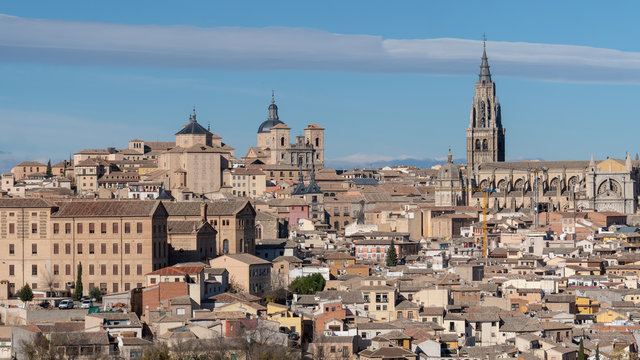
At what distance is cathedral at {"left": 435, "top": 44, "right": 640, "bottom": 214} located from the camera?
128500 millimetres

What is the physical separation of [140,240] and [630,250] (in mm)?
41704

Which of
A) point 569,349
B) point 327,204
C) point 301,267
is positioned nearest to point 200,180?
point 327,204

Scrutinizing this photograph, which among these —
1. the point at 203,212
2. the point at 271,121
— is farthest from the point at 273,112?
the point at 203,212

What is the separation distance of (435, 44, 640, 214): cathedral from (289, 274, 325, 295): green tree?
175ft

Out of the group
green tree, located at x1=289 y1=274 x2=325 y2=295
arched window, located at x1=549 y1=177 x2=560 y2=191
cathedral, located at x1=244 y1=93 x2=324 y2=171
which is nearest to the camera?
green tree, located at x1=289 y1=274 x2=325 y2=295

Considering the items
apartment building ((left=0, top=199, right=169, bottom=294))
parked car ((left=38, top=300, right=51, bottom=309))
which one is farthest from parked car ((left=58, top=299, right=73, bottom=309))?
apartment building ((left=0, top=199, right=169, bottom=294))

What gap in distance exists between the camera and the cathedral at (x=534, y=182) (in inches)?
5059

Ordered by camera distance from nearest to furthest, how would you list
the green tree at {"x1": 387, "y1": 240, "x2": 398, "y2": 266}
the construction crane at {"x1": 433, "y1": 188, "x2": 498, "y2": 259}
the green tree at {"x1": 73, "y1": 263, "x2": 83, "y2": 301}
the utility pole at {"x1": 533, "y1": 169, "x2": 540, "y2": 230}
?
the green tree at {"x1": 73, "y1": 263, "x2": 83, "y2": 301} < the green tree at {"x1": 387, "y1": 240, "x2": 398, "y2": 266} < the construction crane at {"x1": 433, "y1": 188, "x2": 498, "y2": 259} < the utility pole at {"x1": 533, "y1": 169, "x2": 540, "y2": 230}

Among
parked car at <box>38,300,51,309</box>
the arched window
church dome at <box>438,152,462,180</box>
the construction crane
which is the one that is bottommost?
parked car at <box>38,300,51,309</box>

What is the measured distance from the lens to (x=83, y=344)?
169ft

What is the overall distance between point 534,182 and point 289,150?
97.7ft

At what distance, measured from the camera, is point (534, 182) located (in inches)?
5394

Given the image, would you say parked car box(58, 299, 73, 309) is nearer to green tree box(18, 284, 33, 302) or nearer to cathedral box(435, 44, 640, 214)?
green tree box(18, 284, 33, 302)

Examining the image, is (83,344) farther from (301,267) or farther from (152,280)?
(301,267)
